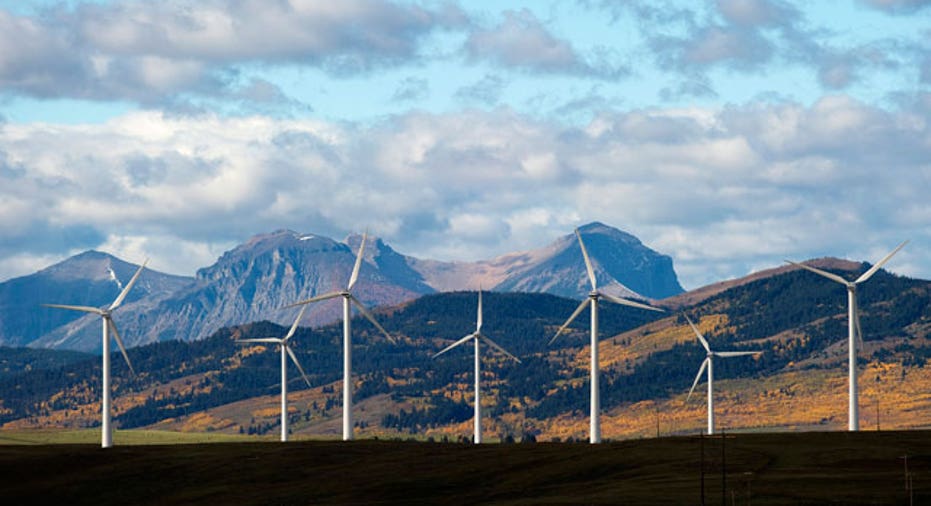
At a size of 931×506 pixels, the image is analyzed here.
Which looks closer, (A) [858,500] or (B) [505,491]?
(A) [858,500]

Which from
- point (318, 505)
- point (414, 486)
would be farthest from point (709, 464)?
point (318, 505)

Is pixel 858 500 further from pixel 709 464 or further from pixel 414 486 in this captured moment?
pixel 414 486

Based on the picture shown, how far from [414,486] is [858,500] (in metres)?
62.8

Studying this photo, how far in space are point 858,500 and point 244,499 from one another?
79773 millimetres

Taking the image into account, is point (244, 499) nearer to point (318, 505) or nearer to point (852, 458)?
point (318, 505)

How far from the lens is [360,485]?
19750 cm

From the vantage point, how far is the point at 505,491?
18400 cm

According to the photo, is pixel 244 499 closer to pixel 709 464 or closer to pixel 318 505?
pixel 318 505

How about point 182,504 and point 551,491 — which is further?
point 182,504

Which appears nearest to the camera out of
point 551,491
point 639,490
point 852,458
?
point 639,490

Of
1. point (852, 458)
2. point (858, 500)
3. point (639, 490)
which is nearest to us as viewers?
point (858, 500)

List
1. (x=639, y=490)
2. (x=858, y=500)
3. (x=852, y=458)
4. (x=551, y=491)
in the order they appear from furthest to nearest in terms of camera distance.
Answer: (x=852, y=458) → (x=551, y=491) → (x=639, y=490) → (x=858, y=500)

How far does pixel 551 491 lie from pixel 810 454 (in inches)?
1580

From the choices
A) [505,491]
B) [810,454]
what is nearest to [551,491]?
[505,491]
